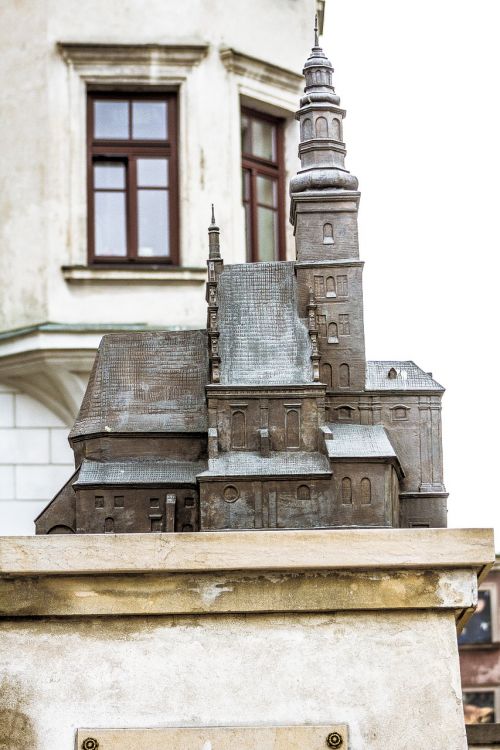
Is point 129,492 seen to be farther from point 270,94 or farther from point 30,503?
point 270,94

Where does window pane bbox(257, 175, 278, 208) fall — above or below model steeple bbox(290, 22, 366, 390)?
above

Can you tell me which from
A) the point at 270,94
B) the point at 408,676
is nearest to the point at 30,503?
the point at 270,94

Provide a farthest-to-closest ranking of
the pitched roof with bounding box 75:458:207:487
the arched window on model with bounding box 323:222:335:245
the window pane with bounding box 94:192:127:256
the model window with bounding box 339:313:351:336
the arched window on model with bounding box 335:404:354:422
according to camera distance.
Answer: the window pane with bounding box 94:192:127:256
the arched window on model with bounding box 323:222:335:245
the model window with bounding box 339:313:351:336
the arched window on model with bounding box 335:404:354:422
the pitched roof with bounding box 75:458:207:487

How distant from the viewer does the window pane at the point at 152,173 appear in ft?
51.0

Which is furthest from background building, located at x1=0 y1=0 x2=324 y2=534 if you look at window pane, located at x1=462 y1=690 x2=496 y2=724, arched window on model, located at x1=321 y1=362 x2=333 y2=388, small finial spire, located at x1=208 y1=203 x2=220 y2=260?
arched window on model, located at x1=321 y1=362 x2=333 y2=388

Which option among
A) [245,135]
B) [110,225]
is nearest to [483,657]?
[245,135]

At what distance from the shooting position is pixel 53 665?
644 cm

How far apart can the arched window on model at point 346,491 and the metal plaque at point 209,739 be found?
1.09 meters

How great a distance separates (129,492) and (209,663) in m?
1.00

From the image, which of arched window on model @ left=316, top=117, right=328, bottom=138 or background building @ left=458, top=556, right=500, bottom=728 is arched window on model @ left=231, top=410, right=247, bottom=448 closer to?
arched window on model @ left=316, top=117, right=328, bottom=138

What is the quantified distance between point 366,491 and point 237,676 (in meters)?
1.07

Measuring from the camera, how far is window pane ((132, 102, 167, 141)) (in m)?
15.6

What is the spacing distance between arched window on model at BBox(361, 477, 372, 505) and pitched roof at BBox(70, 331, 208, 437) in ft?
2.56

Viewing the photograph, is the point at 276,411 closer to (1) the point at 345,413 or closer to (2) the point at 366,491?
(1) the point at 345,413
